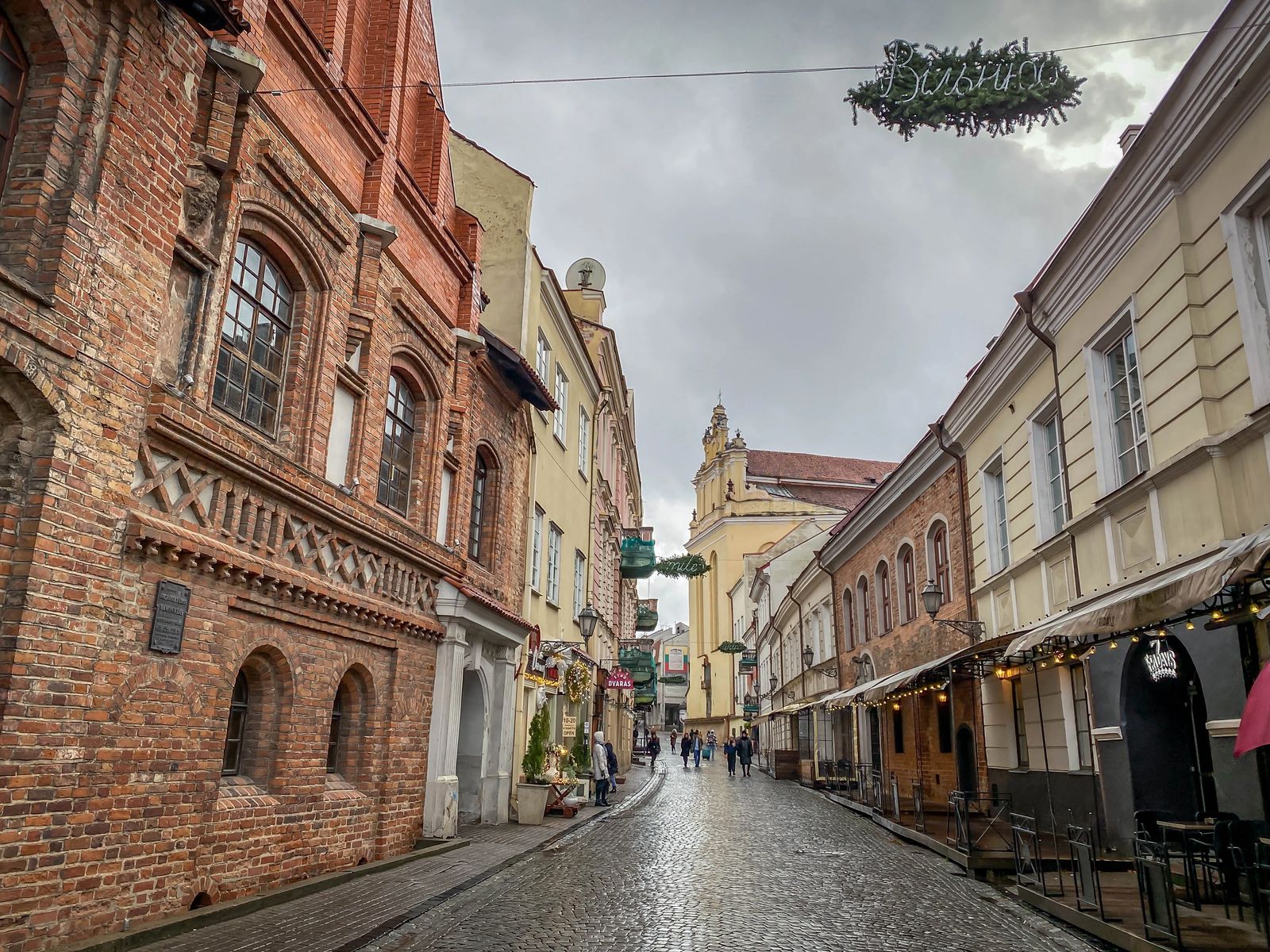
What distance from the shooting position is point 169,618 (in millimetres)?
7605

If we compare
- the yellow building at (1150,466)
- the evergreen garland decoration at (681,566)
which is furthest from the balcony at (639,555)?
the yellow building at (1150,466)

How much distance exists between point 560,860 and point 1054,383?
9.79m

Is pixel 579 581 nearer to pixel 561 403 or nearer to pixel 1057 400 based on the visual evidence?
pixel 561 403

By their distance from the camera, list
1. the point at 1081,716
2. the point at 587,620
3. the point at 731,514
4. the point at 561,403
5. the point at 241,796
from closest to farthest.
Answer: the point at 241,796 < the point at 1081,716 < the point at 587,620 < the point at 561,403 < the point at 731,514

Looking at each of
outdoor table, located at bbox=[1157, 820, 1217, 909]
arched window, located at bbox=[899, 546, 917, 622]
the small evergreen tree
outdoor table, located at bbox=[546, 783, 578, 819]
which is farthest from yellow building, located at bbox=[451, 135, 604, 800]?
outdoor table, located at bbox=[1157, 820, 1217, 909]

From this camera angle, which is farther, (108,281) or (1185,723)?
(1185,723)

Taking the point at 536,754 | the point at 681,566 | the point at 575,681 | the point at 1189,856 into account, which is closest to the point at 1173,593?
the point at 1189,856

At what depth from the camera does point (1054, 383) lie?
13.6 m

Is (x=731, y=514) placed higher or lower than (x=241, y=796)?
higher

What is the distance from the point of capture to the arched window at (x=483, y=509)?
661 inches

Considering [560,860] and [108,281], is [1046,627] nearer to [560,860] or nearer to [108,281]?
[560,860]

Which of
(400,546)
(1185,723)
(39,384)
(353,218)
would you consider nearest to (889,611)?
(1185,723)

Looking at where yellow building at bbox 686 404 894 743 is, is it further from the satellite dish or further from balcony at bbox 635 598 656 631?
the satellite dish

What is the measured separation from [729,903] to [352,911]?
12.3 ft
